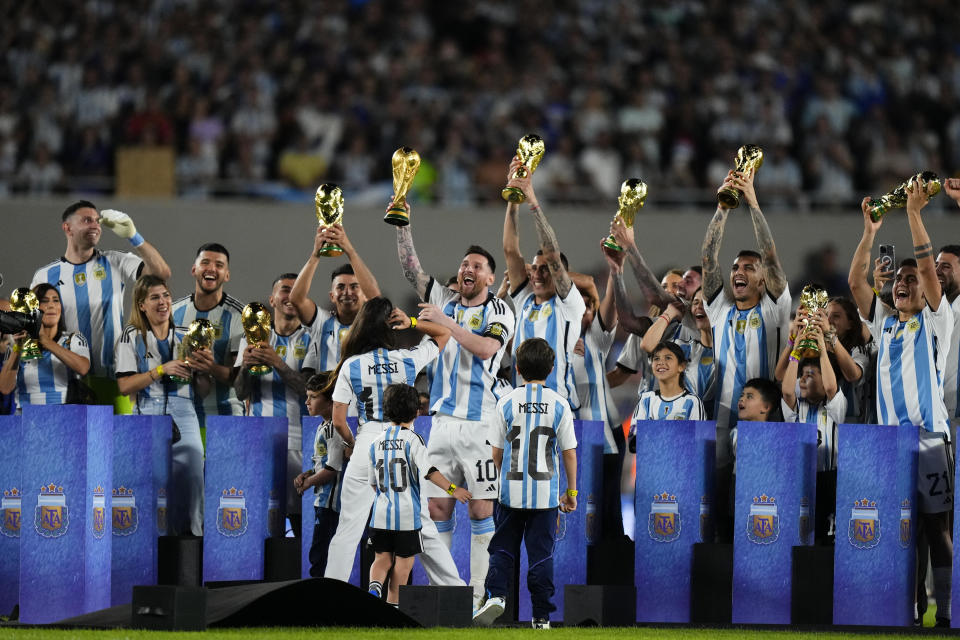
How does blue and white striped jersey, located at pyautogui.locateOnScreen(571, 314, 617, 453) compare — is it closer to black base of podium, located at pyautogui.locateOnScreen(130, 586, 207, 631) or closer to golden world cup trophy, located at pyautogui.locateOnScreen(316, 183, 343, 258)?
golden world cup trophy, located at pyautogui.locateOnScreen(316, 183, 343, 258)

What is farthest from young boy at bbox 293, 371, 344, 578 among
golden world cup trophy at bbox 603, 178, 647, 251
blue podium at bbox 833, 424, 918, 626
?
blue podium at bbox 833, 424, 918, 626

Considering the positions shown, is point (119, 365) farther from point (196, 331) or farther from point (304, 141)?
point (304, 141)

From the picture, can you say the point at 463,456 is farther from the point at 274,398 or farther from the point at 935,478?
the point at 935,478

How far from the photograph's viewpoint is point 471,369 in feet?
26.9

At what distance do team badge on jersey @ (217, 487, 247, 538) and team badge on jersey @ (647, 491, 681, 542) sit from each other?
2506mm

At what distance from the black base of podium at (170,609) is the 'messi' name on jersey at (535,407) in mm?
1917

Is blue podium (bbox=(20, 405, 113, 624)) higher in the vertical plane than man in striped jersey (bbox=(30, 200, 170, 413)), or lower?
lower

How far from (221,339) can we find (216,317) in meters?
0.17

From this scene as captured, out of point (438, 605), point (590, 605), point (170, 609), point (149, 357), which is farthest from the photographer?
point (149, 357)

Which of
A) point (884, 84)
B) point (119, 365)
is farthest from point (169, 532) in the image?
point (884, 84)

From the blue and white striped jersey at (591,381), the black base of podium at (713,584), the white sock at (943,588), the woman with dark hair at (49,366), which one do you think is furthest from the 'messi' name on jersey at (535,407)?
the woman with dark hair at (49,366)

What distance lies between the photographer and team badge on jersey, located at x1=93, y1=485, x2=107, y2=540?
7.54 meters

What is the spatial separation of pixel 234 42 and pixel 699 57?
614cm

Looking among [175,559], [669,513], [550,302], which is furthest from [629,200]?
[175,559]
